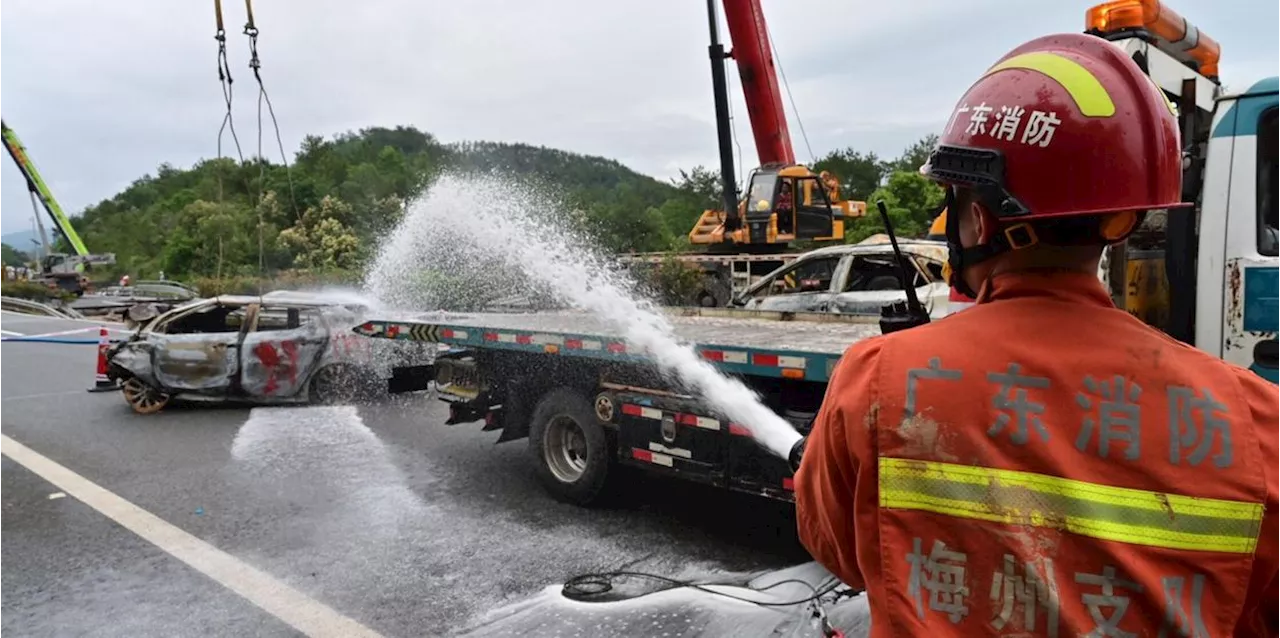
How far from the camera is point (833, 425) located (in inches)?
54.0

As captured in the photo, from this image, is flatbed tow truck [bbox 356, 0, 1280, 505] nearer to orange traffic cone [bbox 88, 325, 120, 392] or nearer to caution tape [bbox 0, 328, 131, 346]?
orange traffic cone [bbox 88, 325, 120, 392]

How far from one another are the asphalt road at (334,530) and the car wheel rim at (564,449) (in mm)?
253

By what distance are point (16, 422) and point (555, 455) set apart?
741 cm

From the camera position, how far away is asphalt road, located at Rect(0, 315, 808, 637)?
467cm

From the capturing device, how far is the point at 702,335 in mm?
6047

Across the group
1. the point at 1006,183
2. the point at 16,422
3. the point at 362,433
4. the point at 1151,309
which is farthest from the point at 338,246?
the point at 1006,183

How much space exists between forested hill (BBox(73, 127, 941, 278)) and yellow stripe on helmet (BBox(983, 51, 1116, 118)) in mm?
18227

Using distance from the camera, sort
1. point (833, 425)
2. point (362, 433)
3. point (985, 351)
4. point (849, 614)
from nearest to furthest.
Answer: point (985, 351) → point (833, 425) → point (849, 614) → point (362, 433)

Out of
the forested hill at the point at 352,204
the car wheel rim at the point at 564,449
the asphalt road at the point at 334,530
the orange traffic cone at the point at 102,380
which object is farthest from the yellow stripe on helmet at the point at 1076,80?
the forested hill at the point at 352,204

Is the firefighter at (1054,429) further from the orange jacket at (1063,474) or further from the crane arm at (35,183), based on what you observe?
the crane arm at (35,183)

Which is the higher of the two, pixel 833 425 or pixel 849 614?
pixel 833 425

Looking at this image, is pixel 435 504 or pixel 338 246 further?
pixel 338 246

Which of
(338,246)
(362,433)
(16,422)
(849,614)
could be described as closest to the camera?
(849,614)

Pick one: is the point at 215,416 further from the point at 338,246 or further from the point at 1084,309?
the point at 338,246
